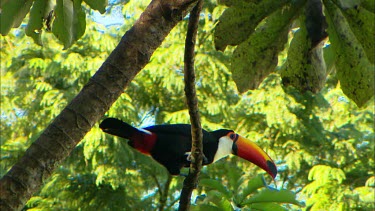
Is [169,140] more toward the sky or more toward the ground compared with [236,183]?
more toward the sky

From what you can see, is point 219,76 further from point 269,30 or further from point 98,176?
point 269,30

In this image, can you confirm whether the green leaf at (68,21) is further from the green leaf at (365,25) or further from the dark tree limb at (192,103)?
the green leaf at (365,25)

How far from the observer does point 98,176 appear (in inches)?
271

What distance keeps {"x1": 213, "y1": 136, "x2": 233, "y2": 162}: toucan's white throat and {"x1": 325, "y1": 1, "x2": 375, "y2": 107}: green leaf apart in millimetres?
2096

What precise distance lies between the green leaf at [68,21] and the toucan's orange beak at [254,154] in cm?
181

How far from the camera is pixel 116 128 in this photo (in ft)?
9.15

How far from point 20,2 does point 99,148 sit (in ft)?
17.7

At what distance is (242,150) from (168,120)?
13.2 feet

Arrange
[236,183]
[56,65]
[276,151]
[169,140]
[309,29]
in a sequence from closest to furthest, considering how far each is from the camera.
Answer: [309,29] → [236,183] → [169,140] → [56,65] → [276,151]

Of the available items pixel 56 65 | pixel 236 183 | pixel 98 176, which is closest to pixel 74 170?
pixel 98 176

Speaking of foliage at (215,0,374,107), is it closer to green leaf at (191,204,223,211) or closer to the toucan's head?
green leaf at (191,204,223,211)

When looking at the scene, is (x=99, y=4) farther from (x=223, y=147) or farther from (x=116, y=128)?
(x=223, y=147)

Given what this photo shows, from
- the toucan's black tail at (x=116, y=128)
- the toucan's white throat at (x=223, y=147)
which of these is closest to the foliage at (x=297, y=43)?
the toucan's black tail at (x=116, y=128)

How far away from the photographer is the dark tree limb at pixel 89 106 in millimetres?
1135
